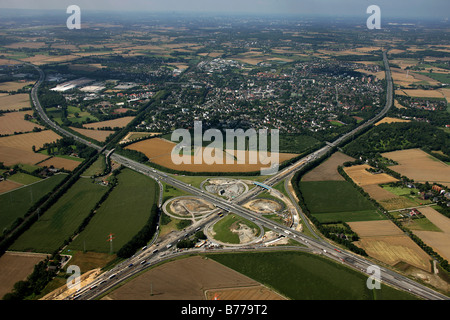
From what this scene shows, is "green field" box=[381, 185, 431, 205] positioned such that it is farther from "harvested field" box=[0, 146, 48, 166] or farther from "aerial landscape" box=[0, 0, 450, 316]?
"harvested field" box=[0, 146, 48, 166]

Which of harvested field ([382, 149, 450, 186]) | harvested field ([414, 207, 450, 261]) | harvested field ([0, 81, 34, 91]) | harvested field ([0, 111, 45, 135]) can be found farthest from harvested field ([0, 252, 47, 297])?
harvested field ([0, 81, 34, 91])

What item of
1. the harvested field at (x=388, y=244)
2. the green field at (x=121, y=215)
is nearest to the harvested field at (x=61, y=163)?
the green field at (x=121, y=215)

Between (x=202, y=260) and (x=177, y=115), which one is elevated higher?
(x=177, y=115)

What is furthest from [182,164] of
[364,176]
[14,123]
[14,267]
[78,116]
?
[14,123]

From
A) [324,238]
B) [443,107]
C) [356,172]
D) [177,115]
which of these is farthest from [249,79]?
[324,238]

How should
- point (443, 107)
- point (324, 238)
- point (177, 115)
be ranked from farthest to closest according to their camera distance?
1. point (443, 107)
2. point (177, 115)
3. point (324, 238)

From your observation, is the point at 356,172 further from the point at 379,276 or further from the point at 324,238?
the point at 379,276
